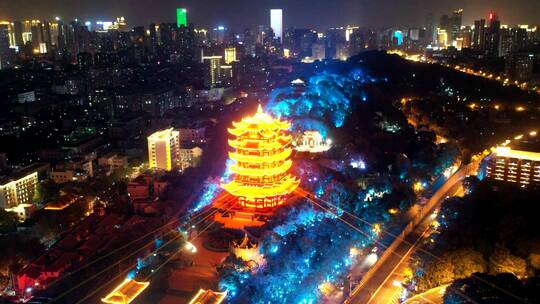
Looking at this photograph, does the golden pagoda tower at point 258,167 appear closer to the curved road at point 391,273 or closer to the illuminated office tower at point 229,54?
the curved road at point 391,273

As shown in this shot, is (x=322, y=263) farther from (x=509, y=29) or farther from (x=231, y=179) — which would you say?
(x=509, y=29)

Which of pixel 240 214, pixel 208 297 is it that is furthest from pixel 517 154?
pixel 208 297

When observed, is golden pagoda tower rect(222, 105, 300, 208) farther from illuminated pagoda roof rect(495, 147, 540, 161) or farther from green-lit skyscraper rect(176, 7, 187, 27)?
green-lit skyscraper rect(176, 7, 187, 27)

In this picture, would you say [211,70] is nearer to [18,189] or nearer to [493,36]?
[493,36]

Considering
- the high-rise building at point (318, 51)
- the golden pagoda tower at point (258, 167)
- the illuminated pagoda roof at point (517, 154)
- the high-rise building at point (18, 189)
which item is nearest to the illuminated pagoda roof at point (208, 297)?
the golden pagoda tower at point (258, 167)

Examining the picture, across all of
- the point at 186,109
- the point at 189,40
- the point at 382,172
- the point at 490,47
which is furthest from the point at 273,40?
the point at 382,172

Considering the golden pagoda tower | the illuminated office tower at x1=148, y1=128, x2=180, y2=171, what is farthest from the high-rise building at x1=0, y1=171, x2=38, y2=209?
the golden pagoda tower
